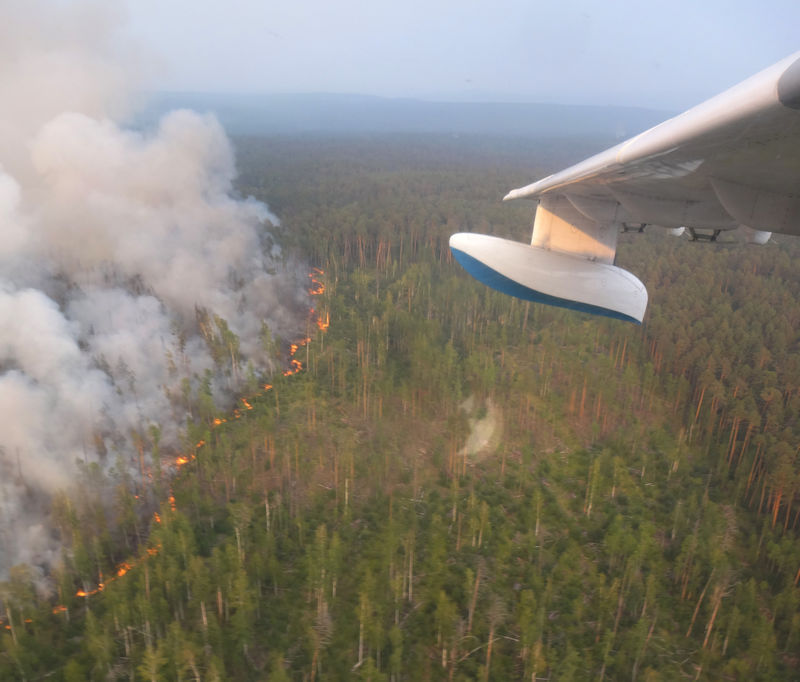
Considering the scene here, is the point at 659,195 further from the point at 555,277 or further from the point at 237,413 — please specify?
the point at 237,413

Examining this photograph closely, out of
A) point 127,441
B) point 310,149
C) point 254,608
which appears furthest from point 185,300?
point 310,149

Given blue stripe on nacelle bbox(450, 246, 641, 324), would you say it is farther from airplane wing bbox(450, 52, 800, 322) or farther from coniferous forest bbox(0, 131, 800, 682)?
coniferous forest bbox(0, 131, 800, 682)

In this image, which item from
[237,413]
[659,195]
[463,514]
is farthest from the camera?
[237,413]

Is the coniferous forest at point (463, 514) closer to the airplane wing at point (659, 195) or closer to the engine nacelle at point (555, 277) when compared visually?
the engine nacelle at point (555, 277)

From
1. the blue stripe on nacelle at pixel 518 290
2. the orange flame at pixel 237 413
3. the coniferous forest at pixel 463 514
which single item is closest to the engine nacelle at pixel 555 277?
the blue stripe on nacelle at pixel 518 290

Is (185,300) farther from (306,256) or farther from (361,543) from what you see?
(361,543)

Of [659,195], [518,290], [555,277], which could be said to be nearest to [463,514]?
[518,290]

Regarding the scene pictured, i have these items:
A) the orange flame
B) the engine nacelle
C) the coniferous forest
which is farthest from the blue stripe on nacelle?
the orange flame
